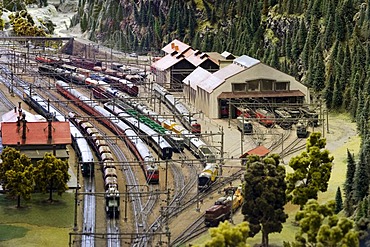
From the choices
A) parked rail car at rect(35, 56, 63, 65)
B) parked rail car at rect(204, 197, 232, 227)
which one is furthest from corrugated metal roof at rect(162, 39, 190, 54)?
parked rail car at rect(204, 197, 232, 227)

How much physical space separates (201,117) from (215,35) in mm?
51259

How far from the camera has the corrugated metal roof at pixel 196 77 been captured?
119688mm

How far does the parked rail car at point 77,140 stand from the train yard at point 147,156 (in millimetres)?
113

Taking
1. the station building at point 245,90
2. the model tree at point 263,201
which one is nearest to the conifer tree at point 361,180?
the model tree at point 263,201

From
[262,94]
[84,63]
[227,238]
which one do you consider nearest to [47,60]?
[84,63]

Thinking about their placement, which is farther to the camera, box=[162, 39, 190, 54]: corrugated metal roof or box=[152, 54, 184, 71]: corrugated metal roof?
box=[162, 39, 190, 54]: corrugated metal roof

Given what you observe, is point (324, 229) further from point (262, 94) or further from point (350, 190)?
point (262, 94)

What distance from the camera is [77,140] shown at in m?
94.2

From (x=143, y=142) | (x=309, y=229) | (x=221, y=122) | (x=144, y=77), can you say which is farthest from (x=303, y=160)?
(x=144, y=77)

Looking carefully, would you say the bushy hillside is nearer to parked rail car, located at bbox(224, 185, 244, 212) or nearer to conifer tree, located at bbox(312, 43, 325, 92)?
conifer tree, located at bbox(312, 43, 325, 92)

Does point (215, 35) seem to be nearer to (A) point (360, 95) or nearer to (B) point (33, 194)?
(A) point (360, 95)

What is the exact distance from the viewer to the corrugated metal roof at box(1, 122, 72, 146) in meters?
85.6

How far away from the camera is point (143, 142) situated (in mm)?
96188

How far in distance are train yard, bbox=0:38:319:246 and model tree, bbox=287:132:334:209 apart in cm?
469
